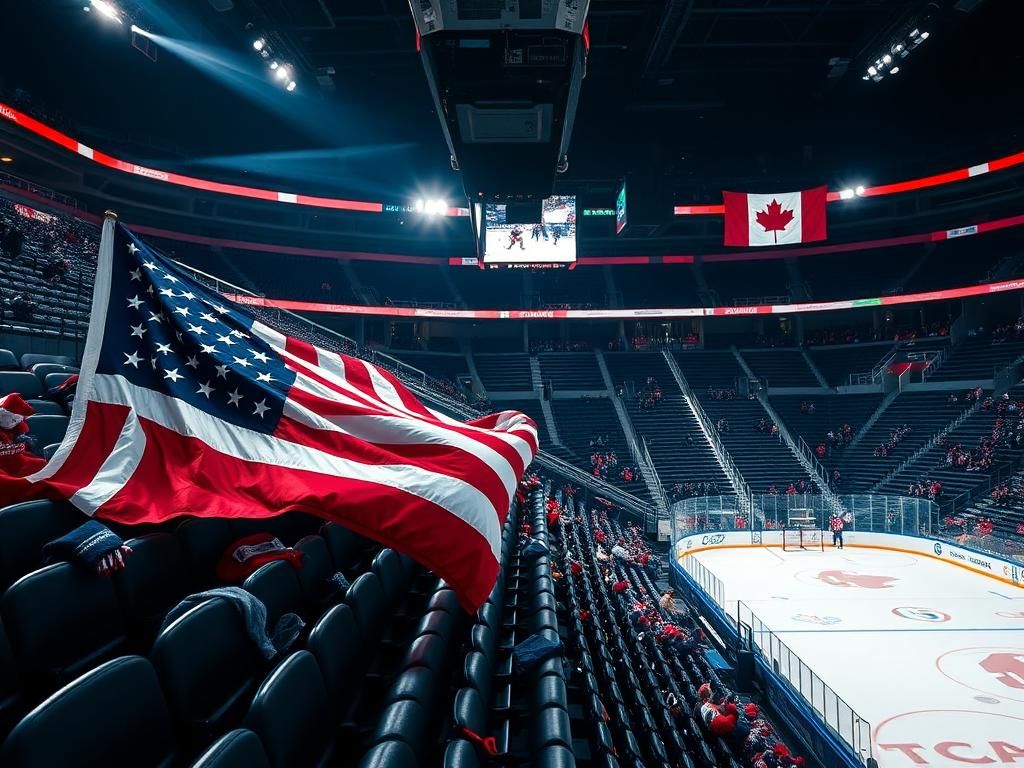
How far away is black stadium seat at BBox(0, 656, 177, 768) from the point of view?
146 cm

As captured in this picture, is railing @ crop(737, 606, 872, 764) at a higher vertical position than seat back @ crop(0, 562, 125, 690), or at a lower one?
lower

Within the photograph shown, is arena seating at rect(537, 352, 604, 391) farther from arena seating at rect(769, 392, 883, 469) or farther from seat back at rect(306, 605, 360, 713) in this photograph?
seat back at rect(306, 605, 360, 713)

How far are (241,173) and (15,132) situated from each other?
943 cm

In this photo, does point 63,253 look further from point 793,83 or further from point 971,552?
point 971,552

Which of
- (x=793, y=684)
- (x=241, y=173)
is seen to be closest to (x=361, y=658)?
(x=793, y=684)

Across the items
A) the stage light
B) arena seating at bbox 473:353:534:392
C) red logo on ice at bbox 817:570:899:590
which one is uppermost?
the stage light

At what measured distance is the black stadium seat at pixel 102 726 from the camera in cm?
Result: 146

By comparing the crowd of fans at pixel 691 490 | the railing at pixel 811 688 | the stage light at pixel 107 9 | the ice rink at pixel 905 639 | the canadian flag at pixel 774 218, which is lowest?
the ice rink at pixel 905 639

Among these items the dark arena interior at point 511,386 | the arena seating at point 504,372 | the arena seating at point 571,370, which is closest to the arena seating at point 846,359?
the dark arena interior at point 511,386

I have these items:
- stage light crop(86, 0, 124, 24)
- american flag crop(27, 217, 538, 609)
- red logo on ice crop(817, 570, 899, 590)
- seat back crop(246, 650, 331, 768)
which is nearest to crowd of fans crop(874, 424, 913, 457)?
red logo on ice crop(817, 570, 899, 590)

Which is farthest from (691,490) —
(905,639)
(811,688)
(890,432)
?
(811,688)

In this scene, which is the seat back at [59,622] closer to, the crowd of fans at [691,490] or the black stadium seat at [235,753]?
the black stadium seat at [235,753]

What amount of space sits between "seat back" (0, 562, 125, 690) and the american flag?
497mm

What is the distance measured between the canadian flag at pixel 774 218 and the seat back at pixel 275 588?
74.5 ft
